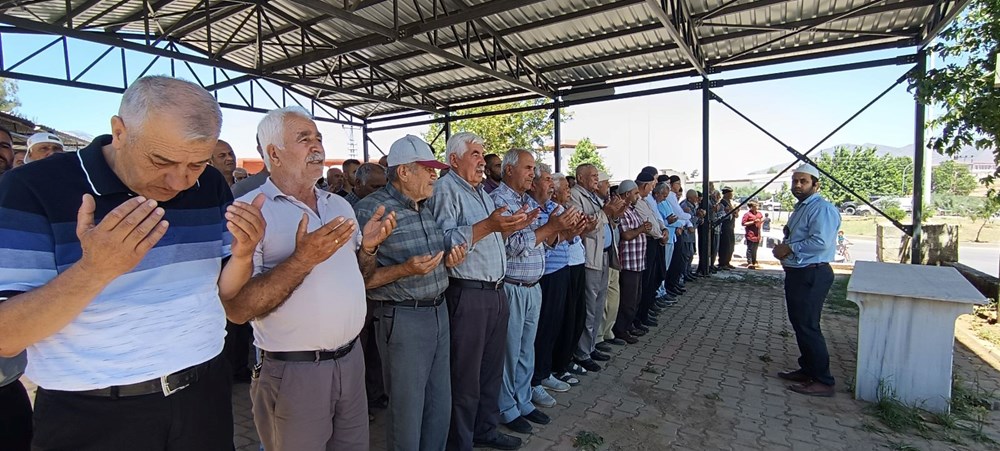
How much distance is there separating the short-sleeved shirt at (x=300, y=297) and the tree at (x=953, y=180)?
48.9 meters

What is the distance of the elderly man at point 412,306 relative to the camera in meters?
2.24

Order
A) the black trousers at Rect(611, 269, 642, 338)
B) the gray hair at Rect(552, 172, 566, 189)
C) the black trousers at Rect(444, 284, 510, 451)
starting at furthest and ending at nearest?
the black trousers at Rect(611, 269, 642, 338) < the gray hair at Rect(552, 172, 566, 189) < the black trousers at Rect(444, 284, 510, 451)

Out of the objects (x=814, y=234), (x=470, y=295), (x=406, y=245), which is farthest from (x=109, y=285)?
(x=814, y=234)

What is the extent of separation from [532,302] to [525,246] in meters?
0.42

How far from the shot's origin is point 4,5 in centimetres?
535

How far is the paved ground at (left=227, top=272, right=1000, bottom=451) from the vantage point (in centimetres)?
311

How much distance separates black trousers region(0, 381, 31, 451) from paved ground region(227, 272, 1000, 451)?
146 cm

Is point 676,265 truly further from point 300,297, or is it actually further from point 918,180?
point 300,297

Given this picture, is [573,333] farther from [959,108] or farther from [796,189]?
[959,108]

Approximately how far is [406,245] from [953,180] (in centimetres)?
5292

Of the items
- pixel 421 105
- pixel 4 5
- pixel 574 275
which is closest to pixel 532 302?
pixel 574 275

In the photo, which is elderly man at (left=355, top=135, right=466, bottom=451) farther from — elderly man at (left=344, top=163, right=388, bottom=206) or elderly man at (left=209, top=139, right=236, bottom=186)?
elderly man at (left=209, top=139, right=236, bottom=186)

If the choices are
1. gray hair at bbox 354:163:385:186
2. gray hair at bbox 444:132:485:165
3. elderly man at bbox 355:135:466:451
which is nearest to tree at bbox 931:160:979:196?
gray hair at bbox 354:163:385:186

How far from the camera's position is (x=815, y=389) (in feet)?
12.6
